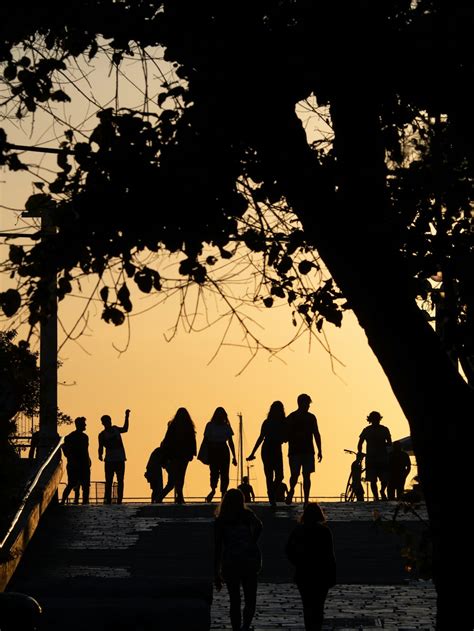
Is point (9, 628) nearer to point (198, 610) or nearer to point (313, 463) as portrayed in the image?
point (198, 610)

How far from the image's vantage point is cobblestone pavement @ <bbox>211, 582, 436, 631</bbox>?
15055 millimetres

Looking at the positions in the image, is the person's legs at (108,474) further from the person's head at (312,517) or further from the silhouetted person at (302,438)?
the person's head at (312,517)

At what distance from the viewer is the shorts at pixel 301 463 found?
885 inches

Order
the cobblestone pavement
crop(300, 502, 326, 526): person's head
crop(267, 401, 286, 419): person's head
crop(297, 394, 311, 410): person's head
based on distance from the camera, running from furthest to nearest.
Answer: crop(267, 401, 286, 419): person's head, crop(297, 394, 311, 410): person's head, the cobblestone pavement, crop(300, 502, 326, 526): person's head

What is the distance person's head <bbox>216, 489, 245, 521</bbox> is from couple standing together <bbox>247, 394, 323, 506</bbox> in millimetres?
7649

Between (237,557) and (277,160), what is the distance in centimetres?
627

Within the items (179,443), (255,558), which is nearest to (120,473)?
(179,443)

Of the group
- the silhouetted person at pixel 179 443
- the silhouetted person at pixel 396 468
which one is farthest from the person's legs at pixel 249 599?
the silhouetted person at pixel 396 468

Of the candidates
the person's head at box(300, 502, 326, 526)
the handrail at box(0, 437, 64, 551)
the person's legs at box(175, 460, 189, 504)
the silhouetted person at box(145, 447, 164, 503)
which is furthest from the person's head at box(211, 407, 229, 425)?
the person's head at box(300, 502, 326, 526)

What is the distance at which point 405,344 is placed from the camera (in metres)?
8.47

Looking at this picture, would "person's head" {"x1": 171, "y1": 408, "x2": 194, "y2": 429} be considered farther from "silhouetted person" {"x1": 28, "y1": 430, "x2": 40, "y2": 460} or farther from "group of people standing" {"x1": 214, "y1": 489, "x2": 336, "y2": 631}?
"group of people standing" {"x1": 214, "y1": 489, "x2": 336, "y2": 631}

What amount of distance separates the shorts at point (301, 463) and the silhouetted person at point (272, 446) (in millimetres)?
321

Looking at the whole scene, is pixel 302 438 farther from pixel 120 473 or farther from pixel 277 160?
pixel 277 160

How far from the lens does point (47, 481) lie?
23.4 metres
